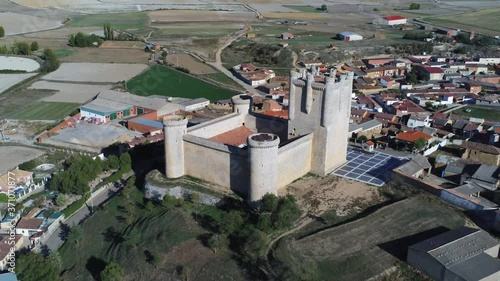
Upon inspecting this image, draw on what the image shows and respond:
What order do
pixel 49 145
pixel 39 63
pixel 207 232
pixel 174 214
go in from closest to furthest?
pixel 207 232, pixel 174 214, pixel 49 145, pixel 39 63

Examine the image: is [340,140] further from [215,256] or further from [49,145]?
[49,145]

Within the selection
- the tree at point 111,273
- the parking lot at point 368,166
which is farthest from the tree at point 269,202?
the tree at point 111,273

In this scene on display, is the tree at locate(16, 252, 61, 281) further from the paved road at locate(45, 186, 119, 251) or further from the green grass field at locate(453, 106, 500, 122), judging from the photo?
the green grass field at locate(453, 106, 500, 122)

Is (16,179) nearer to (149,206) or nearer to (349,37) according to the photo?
(149,206)

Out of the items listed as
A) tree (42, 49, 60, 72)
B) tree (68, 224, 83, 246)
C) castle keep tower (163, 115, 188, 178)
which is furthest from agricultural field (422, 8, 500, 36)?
tree (68, 224, 83, 246)

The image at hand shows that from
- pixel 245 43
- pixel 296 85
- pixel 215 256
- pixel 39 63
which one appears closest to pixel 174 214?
pixel 215 256
